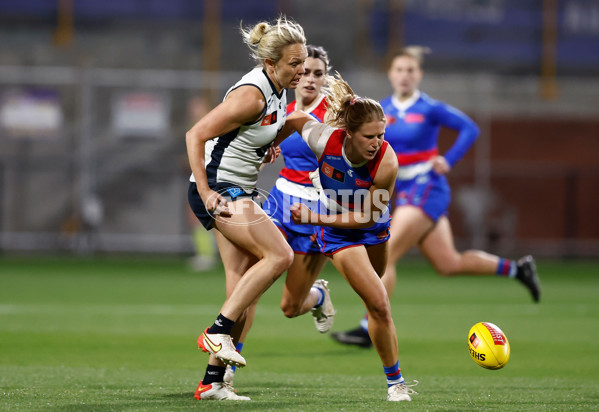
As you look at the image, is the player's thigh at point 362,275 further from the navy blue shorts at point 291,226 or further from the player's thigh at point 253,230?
the navy blue shorts at point 291,226

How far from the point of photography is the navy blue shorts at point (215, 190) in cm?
549

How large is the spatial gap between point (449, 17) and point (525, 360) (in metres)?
15.0

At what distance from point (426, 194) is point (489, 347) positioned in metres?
2.96

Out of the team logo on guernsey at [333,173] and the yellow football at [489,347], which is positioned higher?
the team logo on guernsey at [333,173]

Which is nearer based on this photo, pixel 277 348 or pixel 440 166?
pixel 277 348

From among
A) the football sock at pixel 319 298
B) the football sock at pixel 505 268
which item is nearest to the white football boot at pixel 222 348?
the football sock at pixel 319 298

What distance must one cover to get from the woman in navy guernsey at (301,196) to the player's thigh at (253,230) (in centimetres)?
125

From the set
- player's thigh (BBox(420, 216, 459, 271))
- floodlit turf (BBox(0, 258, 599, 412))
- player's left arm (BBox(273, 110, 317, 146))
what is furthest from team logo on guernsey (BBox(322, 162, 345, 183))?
player's thigh (BBox(420, 216, 459, 271))

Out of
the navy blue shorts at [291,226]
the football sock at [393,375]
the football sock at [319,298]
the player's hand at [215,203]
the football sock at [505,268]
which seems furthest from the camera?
the football sock at [505,268]

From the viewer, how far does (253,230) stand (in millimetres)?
5457

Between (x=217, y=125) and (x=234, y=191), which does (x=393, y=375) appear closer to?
(x=234, y=191)

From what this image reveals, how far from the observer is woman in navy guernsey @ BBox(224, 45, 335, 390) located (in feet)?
22.3

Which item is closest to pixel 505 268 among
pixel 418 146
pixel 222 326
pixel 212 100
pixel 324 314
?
pixel 418 146

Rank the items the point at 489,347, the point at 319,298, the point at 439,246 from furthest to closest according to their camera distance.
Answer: the point at 439,246 < the point at 319,298 < the point at 489,347
